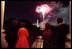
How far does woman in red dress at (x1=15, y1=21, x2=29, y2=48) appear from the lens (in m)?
1.92

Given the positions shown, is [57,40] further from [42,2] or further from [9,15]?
[9,15]

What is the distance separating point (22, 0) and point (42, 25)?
293 mm

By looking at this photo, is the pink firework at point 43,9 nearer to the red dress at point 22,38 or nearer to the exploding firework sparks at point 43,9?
the exploding firework sparks at point 43,9

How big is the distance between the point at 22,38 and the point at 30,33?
85 millimetres

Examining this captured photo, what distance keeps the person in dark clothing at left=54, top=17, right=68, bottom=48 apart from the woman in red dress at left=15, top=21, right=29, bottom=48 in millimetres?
266

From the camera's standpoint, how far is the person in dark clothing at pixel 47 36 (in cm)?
195

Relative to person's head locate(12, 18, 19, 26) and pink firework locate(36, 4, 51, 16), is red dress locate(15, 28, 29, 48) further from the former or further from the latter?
pink firework locate(36, 4, 51, 16)

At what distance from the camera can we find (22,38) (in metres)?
1.93

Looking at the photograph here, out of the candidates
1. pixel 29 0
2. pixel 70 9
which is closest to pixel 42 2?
pixel 29 0

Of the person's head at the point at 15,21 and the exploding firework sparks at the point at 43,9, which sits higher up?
the exploding firework sparks at the point at 43,9

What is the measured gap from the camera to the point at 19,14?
1.96 metres

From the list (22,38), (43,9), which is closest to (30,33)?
(22,38)

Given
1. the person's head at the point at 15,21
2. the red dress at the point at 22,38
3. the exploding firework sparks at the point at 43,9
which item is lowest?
the red dress at the point at 22,38

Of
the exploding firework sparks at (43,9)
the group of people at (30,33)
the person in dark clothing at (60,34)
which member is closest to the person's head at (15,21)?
the group of people at (30,33)
